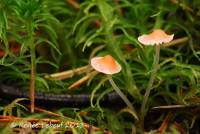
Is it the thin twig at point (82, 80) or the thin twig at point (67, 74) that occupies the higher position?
the thin twig at point (67, 74)

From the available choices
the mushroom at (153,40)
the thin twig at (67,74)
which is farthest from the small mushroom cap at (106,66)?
the thin twig at (67,74)

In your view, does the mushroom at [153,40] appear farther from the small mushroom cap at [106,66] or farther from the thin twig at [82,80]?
the thin twig at [82,80]

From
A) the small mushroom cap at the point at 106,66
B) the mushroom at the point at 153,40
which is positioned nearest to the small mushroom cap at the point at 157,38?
the mushroom at the point at 153,40

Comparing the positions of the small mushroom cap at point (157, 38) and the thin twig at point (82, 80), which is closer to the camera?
the small mushroom cap at point (157, 38)

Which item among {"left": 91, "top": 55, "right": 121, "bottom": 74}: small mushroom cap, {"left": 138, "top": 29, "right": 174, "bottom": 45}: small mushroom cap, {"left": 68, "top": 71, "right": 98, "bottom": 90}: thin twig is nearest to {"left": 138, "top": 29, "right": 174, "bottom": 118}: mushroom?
{"left": 138, "top": 29, "right": 174, "bottom": 45}: small mushroom cap

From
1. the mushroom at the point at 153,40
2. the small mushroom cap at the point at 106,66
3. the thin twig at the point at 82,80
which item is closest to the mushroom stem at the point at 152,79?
the mushroom at the point at 153,40

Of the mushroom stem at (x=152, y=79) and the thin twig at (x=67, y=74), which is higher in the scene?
the thin twig at (x=67, y=74)

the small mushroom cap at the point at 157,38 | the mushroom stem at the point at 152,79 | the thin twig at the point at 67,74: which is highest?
the small mushroom cap at the point at 157,38

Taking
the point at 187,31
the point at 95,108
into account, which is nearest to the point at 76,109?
the point at 95,108

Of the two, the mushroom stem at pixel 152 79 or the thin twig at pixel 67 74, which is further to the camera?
the thin twig at pixel 67 74

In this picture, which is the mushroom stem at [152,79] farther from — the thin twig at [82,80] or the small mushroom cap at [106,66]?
the thin twig at [82,80]

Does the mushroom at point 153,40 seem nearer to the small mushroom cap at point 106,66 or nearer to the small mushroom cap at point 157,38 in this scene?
the small mushroom cap at point 157,38
